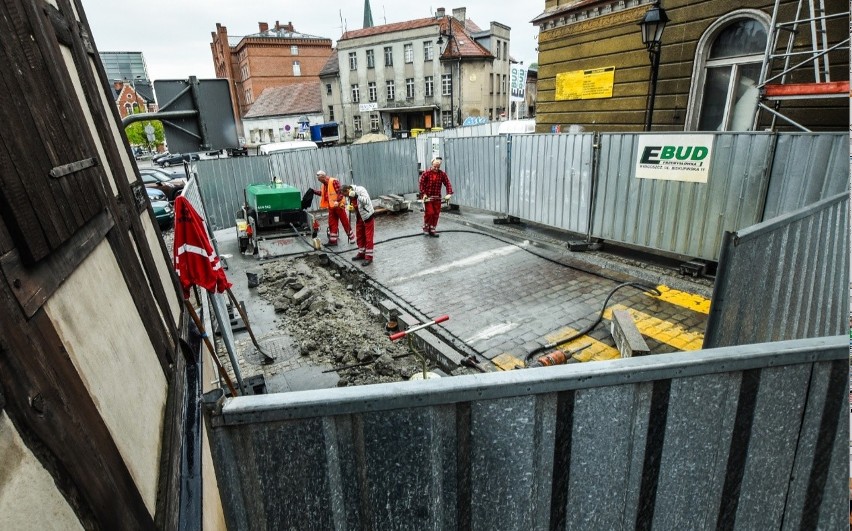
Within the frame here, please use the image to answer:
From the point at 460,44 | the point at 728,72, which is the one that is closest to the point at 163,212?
the point at 728,72

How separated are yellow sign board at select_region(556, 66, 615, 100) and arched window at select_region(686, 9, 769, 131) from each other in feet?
7.54

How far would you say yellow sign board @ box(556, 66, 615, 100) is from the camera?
11.7 meters

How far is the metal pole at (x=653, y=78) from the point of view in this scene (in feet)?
32.0

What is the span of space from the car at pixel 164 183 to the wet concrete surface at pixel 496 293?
8.15 metres

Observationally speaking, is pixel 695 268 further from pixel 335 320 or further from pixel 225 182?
pixel 225 182

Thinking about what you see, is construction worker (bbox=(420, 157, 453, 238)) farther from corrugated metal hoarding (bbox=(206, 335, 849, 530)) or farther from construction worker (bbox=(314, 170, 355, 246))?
corrugated metal hoarding (bbox=(206, 335, 849, 530))

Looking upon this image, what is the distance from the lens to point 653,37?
30.2 ft

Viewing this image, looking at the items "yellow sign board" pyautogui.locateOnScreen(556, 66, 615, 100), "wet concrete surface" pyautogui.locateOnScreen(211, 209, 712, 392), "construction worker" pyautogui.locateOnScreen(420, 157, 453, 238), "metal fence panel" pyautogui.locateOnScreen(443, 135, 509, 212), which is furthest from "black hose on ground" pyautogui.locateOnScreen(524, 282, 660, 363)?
"yellow sign board" pyautogui.locateOnScreen(556, 66, 615, 100)

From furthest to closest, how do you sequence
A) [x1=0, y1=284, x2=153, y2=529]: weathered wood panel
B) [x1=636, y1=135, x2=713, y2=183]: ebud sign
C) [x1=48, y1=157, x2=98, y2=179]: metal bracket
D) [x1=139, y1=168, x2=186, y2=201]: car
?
[x1=139, y1=168, x2=186, y2=201]: car → [x1=636, y1=135, x2=713, y2=183]: ebud sign → [x1=48, y1=157, x2=98, y2=179]: metal bracket → [x1=0, y1=284, x2=153, y2=529]: weathered wood panel

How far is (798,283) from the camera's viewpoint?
3.48 m

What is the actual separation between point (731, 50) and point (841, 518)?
1069 cm

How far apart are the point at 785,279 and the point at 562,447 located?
297cm

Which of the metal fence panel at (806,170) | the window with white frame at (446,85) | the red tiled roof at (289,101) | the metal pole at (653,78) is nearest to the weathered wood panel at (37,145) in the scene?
the metal fence panel at (806,170)

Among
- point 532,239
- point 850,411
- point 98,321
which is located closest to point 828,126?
point 532,239
